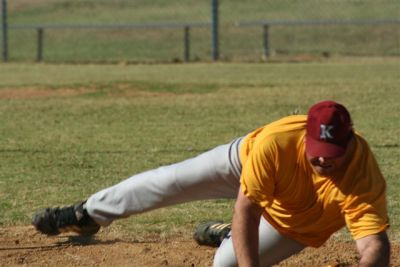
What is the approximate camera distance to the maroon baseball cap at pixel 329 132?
4020 mm

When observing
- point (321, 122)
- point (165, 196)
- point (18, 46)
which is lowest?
point (18, 46)

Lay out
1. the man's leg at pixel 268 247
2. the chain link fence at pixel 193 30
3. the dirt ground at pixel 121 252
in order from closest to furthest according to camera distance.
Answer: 1. the man's leg at pixel 268 247
2. the dirt ground at pixel 121 252
3. the chain link fence at pixel 193 30

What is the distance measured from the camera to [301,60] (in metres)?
21.9

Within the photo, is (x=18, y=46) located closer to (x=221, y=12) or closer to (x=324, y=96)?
(x=221, y=12)

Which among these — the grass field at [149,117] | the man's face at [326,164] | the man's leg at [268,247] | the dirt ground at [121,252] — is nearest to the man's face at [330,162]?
the man's face at [326,164]

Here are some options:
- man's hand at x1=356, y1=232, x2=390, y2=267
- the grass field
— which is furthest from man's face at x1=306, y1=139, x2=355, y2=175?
the grass field

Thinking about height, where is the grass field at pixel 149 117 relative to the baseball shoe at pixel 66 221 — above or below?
below

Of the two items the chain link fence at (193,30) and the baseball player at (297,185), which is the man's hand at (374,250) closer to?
the baseball player at (297,185)

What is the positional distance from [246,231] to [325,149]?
1.79 ft

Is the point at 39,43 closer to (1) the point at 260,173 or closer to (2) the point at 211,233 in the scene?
(2) the point at 211,233

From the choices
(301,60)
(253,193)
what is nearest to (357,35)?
(301,60)

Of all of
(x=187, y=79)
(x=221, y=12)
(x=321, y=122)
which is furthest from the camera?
(x=221, y=12)

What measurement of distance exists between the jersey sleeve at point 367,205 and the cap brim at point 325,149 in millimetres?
248

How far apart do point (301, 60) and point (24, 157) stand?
13.3 metres
